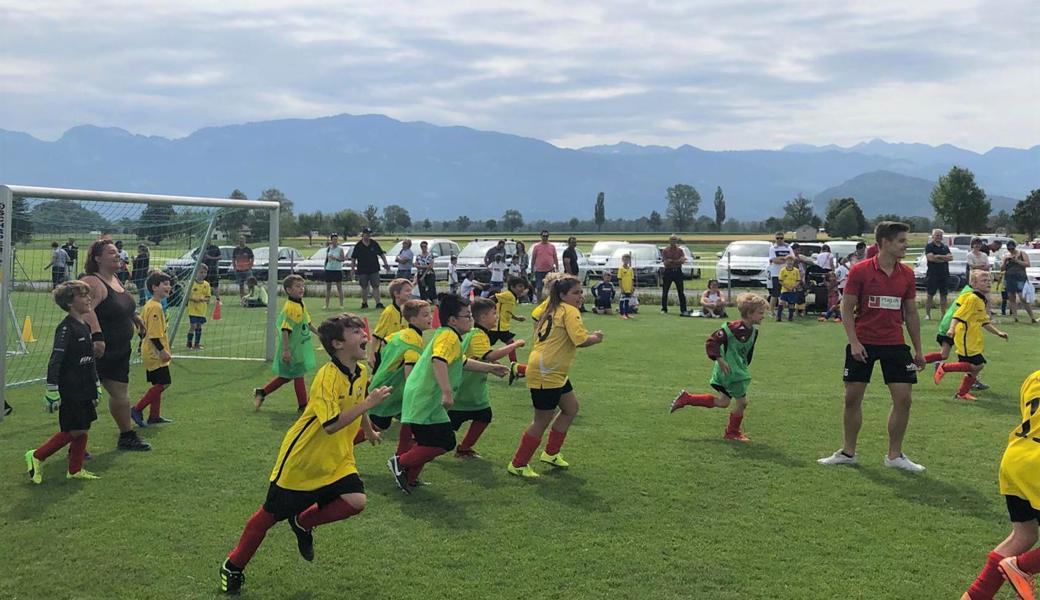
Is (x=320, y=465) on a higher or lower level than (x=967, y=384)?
higher

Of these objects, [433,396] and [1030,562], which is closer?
[1030,562]

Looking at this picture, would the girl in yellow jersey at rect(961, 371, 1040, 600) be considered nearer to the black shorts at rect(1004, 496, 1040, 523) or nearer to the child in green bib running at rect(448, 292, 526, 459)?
the black shorts at rect(1004, 496, 1040, 523)

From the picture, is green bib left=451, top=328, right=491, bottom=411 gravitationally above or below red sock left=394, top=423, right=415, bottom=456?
above

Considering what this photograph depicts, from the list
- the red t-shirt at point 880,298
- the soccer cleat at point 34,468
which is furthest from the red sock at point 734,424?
the soccer cleat at point 34,468

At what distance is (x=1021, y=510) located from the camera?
4.04m

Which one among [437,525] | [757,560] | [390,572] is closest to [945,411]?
[757,560]

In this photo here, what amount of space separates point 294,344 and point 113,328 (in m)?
1.99

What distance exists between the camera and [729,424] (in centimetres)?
819

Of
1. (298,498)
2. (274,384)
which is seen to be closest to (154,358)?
(274,384)

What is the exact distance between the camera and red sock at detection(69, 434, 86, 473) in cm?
666

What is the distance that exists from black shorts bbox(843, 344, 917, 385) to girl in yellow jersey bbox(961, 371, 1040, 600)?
2.74 metres

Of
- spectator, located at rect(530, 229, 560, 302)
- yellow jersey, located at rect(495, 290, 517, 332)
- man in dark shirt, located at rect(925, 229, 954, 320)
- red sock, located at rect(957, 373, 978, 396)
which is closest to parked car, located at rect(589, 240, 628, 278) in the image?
spectator, located at rect(530, 229, 560, 302)

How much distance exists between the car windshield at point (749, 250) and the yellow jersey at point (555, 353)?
23640 millimetres

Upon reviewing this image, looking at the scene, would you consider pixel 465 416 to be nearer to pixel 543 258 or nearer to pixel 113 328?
pixel 113 328
